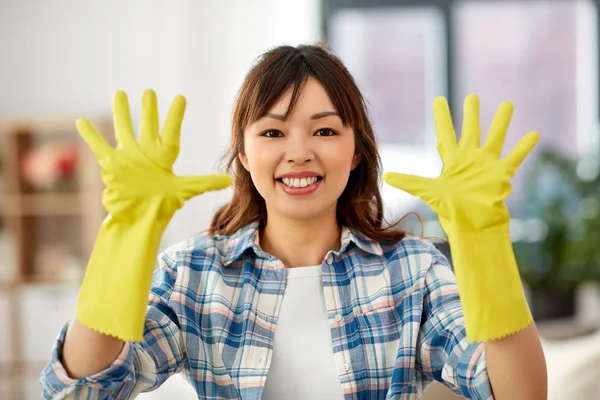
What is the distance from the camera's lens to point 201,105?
165 inches

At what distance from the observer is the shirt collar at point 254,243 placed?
131cm

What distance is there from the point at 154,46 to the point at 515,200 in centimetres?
223

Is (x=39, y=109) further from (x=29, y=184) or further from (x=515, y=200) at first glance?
(x=515, y=200)

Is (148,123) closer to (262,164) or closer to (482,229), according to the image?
(262,164)

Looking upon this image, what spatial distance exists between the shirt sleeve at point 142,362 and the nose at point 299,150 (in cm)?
27

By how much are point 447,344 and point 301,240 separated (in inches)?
11.7

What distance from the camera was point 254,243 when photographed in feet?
4.31

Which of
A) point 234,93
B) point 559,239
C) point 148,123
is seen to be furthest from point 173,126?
point 559,239

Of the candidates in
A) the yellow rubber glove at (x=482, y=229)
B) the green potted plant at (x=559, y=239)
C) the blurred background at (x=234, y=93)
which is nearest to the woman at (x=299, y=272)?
the yellow rubber glove at (x=482, y=229)

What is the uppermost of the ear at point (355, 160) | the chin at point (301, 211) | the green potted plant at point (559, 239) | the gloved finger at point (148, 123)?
the gloved finger at point (148, 123)

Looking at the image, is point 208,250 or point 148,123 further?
point 208,250

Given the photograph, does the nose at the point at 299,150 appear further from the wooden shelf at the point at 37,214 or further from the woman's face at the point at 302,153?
the wooden shelf at the point at 37,214

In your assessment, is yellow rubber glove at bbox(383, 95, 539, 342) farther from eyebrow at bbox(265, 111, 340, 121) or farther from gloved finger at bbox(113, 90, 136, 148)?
gloved finger at bbox(113, 90, 136, 148)

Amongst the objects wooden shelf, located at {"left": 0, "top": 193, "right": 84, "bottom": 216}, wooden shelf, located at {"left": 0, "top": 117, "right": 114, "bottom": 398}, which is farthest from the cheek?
wooden shelf, located at {"left": 0, "top": 193, "right": 84, "bottom": 216}
